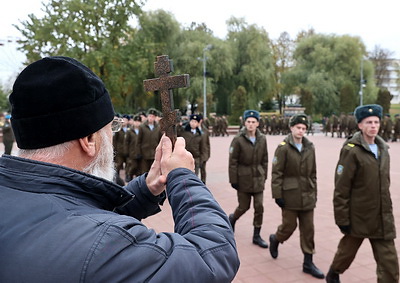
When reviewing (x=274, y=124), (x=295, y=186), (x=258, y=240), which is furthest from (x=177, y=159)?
(x=274, y=124)

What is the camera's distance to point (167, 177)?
1440mm

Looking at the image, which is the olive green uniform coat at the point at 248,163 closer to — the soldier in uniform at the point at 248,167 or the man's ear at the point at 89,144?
the soldier in uniform at the point at 248,167

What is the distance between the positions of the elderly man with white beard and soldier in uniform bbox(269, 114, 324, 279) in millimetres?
3492

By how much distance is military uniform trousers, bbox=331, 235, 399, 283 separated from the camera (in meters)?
3.51

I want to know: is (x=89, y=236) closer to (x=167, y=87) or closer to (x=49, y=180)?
(x=49, y=180)

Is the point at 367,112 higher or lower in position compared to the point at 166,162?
higher

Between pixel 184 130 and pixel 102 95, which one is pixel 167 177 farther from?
pixel 184 130

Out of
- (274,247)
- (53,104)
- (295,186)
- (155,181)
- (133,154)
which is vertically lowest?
(274,247)

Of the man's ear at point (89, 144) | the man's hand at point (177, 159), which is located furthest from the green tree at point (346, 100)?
the man's ear at point (89, 144)

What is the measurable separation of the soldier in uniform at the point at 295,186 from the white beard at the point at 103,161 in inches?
141

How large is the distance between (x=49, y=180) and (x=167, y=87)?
83cm

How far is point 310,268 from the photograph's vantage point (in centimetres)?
434

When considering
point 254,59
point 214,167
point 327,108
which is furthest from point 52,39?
point 327,108

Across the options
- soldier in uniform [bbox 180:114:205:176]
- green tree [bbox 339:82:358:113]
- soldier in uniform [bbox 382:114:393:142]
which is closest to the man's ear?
soldier in uniform [bbox 180:114:205:176]
